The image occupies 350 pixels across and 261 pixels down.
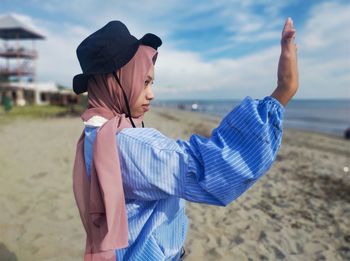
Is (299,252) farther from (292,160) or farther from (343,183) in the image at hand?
(292,160)

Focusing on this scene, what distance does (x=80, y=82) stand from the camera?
53.1 inches

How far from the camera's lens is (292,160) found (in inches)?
387

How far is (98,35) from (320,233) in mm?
4340

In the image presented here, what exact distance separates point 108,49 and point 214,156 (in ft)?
1.84

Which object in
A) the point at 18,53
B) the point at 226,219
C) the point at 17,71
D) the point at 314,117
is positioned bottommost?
the point at 314,117

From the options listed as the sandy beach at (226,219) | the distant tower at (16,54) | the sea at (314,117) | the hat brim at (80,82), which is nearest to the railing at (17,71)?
the distant tower at (16,54)

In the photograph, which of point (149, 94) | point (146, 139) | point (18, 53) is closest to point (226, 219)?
point (149, 94)

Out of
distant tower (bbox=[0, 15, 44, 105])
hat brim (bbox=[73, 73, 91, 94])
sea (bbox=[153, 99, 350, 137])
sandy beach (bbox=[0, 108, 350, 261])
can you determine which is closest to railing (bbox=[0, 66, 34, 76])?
distant tower (bbox=[0, 15, 44, 105])

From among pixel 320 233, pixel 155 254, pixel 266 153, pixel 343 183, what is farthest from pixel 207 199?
pixel 343 183

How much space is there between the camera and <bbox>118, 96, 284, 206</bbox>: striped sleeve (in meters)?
1.01

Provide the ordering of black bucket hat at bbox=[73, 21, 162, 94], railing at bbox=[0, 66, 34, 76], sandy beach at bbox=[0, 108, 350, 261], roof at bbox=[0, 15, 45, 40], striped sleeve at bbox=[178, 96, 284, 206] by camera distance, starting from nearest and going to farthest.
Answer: striped sleeve at bbox=[178, 96, 284, 206]
black bucket hat at bbox=[73, 21, 162, 94]
sandy beach at bbox=[0, 108, 350, 261]
roof at bbox=[0, 15, 45, 40]
railing at bbox=[0, 66, 34, 76]

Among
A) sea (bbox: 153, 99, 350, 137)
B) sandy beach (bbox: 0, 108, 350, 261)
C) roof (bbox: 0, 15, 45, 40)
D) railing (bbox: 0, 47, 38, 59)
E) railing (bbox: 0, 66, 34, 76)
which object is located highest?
roof (bbox: 0, 15, 45, 40)

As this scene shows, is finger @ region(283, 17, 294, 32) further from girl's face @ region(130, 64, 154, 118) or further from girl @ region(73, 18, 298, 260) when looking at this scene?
girl's face @ region(130, 64, 154, 118)

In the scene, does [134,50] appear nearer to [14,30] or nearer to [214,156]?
[214,156]
